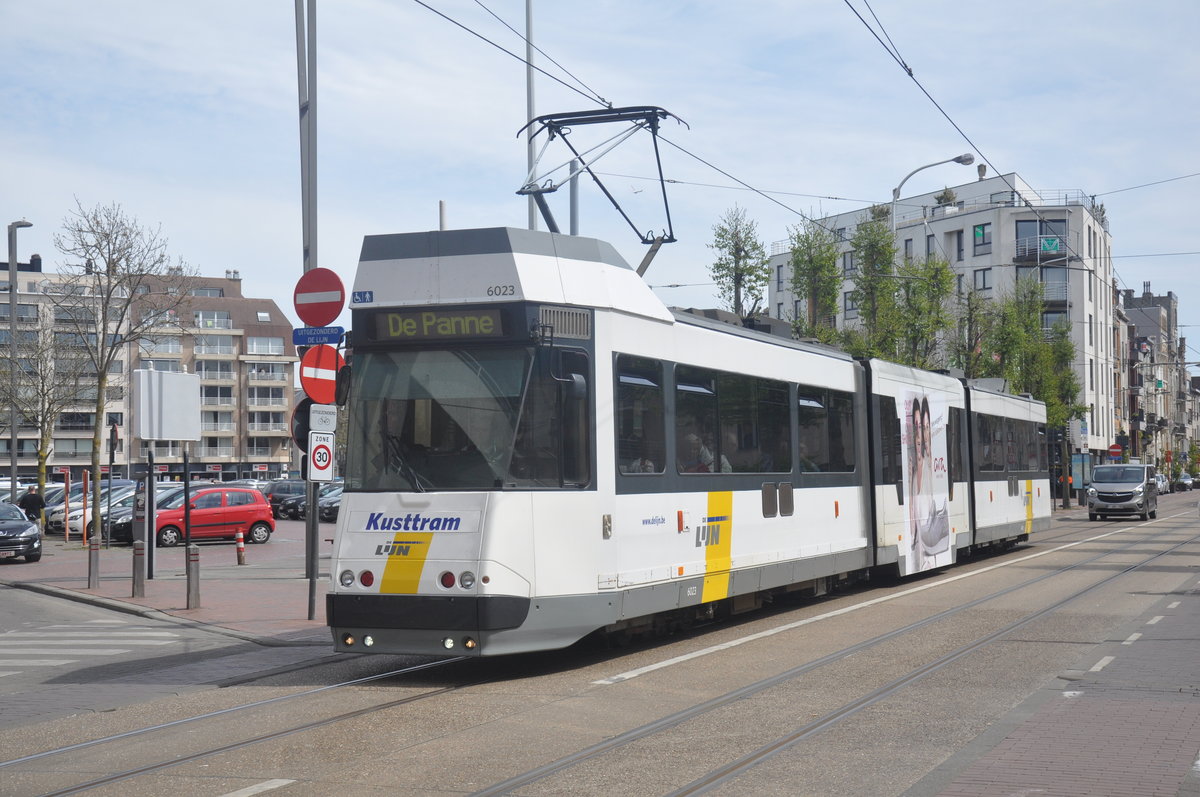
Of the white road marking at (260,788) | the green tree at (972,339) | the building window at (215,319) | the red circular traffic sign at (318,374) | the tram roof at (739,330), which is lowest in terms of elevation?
the white road marking at (260,788)

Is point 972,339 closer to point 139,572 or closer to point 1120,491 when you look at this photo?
point 1120,491

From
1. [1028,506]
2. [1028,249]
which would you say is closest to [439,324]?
[1028,506]

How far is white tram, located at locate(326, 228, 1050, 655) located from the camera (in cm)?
1016

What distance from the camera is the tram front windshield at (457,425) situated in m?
10.3

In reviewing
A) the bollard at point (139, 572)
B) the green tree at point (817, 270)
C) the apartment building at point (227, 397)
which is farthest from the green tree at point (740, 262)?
the apartment building at point (227, 397)

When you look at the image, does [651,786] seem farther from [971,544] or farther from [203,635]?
[971,544]

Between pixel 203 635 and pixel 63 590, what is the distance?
745 centimetres

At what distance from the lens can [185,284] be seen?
40.0m

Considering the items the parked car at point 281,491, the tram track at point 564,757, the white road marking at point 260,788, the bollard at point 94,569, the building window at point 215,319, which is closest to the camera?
the white road marking at point 260,788

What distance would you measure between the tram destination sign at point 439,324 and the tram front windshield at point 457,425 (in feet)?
0.42

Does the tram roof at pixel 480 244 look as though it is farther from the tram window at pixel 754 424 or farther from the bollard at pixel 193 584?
the bollard at pixel 193 584

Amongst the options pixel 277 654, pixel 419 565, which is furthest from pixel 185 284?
pixel 419 565

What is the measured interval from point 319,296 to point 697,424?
455cm

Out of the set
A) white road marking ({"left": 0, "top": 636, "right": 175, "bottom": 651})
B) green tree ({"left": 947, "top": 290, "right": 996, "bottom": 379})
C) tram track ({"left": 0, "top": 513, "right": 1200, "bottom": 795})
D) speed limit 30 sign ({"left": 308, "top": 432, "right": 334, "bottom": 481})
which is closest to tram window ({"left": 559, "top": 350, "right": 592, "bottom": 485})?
tram track ({"left": 0, "top": 513, "right": 1200, "bottom": 795})
